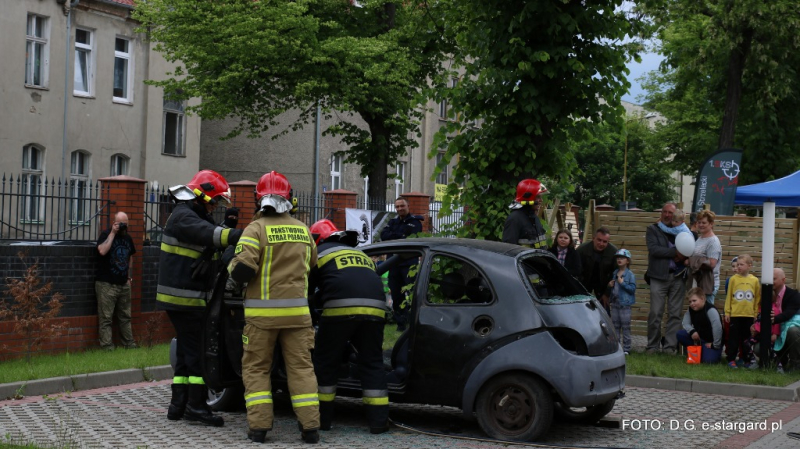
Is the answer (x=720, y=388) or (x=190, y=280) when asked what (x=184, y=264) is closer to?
(x=190, y=280)

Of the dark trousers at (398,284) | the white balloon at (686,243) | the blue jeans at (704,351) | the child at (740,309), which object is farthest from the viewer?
the white balloon at (686,243)

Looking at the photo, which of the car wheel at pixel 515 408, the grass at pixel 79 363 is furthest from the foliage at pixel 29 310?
the car wheel at pixel 515 408

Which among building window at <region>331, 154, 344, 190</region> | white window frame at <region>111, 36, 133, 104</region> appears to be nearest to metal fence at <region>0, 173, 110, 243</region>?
white window frame at <region>111, 36, 133, 104</region>

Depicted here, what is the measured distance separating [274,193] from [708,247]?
7868 mm

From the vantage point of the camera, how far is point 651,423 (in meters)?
9.38

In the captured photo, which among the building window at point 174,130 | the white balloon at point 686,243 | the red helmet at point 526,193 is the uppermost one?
the building window at point 174,130

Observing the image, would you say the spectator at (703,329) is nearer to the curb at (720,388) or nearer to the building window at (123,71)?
the curb at (720,388)

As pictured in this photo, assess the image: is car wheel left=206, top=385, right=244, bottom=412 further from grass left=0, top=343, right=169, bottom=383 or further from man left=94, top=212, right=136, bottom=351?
man left=94, top=212, right=136, bottom=351

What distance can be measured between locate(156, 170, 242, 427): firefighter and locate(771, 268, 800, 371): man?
7792 millimetres

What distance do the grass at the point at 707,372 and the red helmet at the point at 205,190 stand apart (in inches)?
238

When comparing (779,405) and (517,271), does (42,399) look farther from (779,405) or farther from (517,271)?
(779,405)

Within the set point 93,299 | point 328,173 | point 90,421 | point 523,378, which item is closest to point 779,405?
point 523,378

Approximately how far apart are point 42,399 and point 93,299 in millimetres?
3765

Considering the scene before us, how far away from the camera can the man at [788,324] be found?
12922mm
